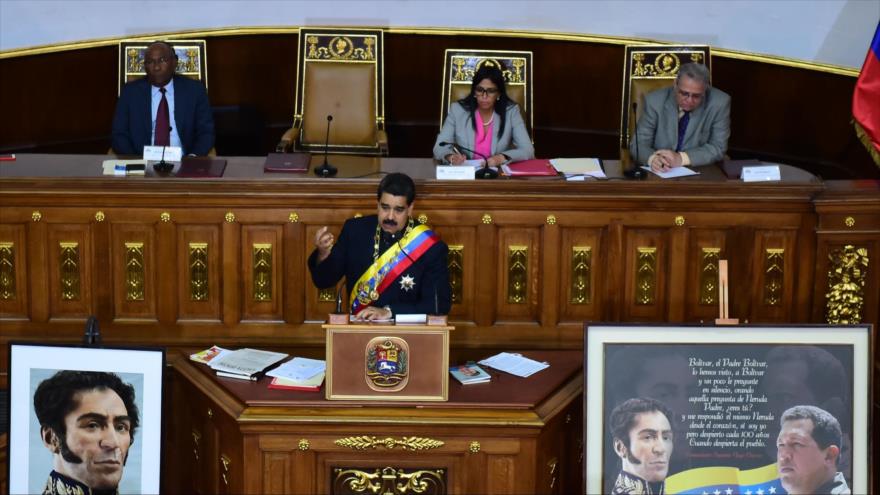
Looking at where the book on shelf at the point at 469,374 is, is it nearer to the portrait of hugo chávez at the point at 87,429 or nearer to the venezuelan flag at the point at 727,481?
the venezuelan flag at the point at 727,481

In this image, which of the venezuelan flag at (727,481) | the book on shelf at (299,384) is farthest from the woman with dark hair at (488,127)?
the venezuelan flag at (727,481)

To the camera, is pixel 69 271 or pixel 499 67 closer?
pixel 69 271

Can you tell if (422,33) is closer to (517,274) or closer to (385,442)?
(517,274)

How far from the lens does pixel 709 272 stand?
459 centimetres

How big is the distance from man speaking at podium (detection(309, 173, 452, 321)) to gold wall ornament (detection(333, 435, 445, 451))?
0.44 m

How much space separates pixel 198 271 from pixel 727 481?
1953mm

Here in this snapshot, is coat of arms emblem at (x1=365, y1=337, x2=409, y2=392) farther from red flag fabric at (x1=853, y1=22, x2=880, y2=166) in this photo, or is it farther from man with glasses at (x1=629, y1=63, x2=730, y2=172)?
red flag fabric at (x1=853, y1=22, x2=880, y2=166)

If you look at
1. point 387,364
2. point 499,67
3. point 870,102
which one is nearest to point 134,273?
point 387,364

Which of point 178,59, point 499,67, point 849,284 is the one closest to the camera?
point 849,284

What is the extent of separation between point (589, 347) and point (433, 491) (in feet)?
2.15

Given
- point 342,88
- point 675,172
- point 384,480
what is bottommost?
point 384,480

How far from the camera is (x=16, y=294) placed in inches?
180

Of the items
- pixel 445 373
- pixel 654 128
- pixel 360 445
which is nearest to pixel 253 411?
pixel 360 445

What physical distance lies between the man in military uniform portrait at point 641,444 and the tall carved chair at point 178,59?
11.1 feet
